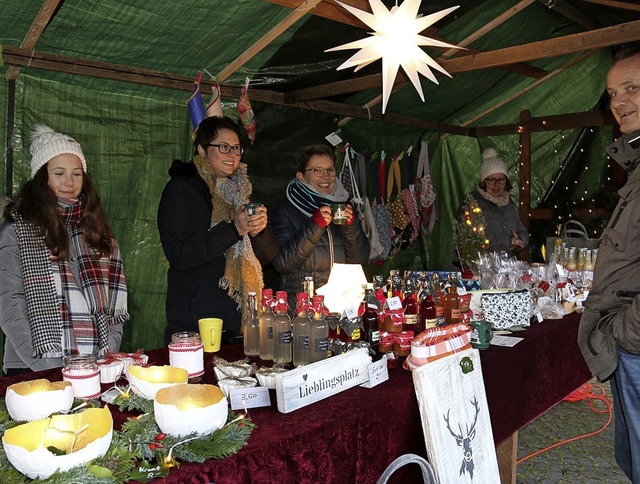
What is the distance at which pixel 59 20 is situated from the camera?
2.85 meters

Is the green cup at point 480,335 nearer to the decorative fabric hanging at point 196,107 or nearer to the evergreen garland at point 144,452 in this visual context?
the evergreen garland at point 144,452

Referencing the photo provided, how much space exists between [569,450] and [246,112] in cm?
300

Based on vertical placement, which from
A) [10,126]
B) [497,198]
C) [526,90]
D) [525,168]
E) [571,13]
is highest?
[571,13]

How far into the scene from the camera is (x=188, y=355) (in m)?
1.63

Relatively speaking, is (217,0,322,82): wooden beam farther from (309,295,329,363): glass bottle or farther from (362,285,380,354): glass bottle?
(309,295,329,363): glass bottle

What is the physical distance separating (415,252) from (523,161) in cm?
167

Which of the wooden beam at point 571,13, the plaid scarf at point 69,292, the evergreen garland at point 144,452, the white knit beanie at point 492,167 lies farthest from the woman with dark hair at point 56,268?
the wooden beam at point 571,13

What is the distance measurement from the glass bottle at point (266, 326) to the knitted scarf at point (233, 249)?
25.0 inches

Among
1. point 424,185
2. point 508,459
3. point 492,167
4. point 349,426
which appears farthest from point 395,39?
point 424,185

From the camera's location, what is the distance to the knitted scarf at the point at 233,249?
2586mm

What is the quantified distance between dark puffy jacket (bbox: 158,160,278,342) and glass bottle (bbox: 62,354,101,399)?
3.19 feet

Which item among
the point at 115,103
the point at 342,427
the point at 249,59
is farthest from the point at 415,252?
the point at 342,427

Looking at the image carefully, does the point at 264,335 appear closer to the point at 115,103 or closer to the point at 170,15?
the point at 170,15

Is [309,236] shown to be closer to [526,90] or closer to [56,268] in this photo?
[56,268]
